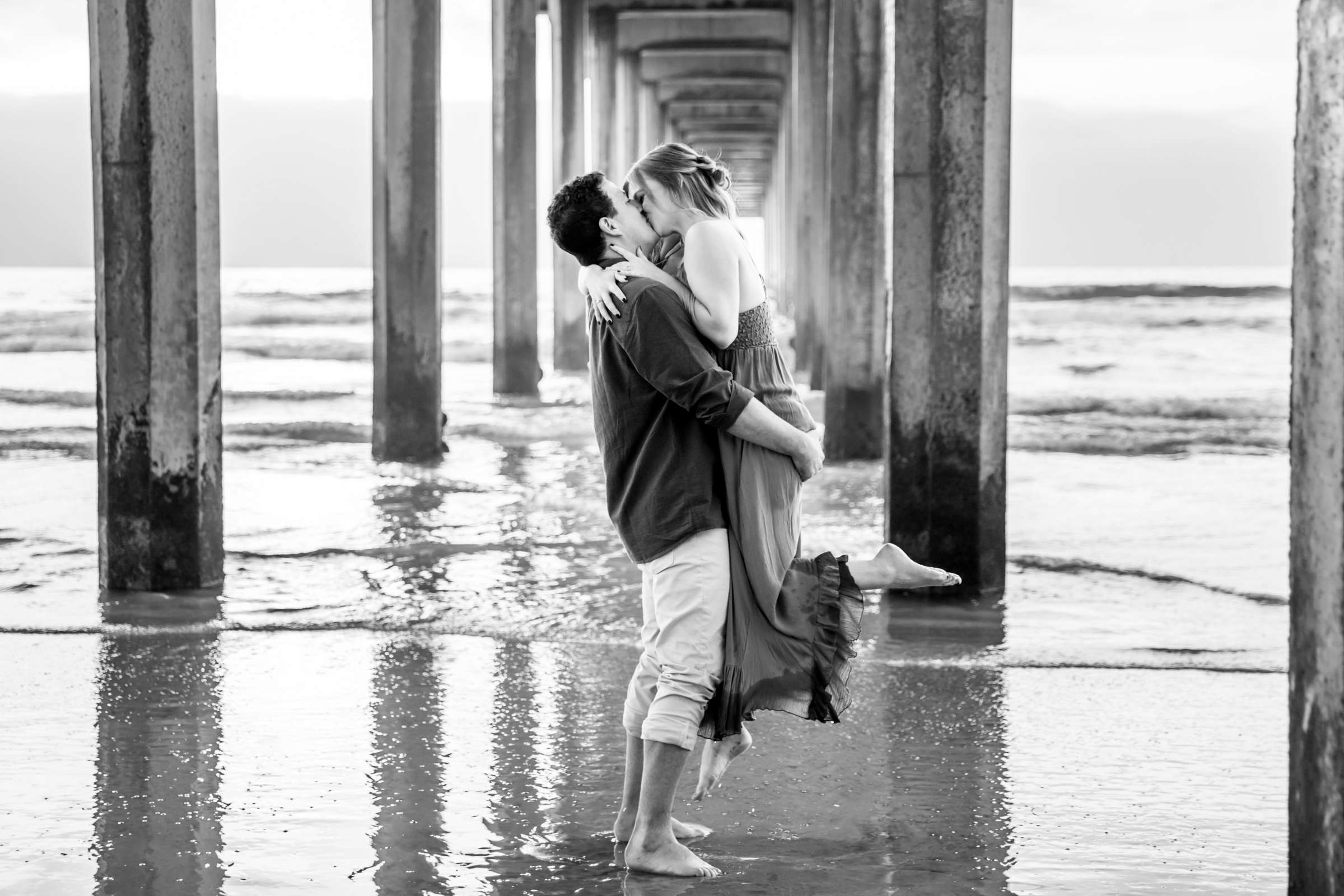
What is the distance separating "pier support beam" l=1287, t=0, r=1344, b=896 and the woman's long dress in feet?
2.78

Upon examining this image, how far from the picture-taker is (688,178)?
2.86m

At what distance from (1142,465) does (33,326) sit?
2661cm

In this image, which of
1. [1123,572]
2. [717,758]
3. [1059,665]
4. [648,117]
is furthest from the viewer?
[648,117]

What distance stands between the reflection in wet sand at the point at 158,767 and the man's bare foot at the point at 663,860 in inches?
30.7

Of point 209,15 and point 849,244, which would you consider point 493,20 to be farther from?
point 209,15

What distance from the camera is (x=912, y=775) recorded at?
139 inches

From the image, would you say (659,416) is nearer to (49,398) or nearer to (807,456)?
(807,456)

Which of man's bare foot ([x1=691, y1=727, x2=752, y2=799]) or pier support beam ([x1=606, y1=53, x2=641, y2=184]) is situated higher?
pier support beam ([x1=606, y1=53, x2=641, y2=184])

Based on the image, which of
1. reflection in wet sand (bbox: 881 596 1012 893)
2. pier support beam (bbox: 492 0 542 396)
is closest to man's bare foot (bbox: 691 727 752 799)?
reflection in wet sand (bbox: 881 596 1012 893)

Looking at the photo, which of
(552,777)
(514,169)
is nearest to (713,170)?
(552,777)

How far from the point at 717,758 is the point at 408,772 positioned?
2.88ft

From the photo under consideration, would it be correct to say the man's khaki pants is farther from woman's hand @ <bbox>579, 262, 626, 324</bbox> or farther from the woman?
woman's hand @ <bbox>579, 262, 626, 324</bbox>

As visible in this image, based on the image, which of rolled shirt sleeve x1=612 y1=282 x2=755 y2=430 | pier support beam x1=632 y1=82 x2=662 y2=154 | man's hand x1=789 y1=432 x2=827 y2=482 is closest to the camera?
rolled shirt sleeve x1=612 y1=282 x2=755 y2=430

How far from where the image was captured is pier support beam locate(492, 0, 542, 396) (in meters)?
15.0
